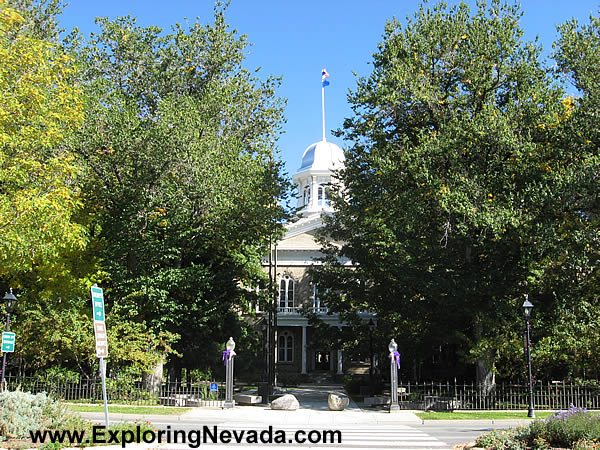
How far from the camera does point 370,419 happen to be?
19922 mm

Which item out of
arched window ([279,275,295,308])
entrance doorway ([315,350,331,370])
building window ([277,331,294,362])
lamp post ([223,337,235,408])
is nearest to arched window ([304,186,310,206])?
arched window ([279,275,295,308])

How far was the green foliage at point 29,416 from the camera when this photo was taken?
11174 mm

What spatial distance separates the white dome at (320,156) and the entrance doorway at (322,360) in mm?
22398

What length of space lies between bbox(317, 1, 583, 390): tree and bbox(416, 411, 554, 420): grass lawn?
100 inches

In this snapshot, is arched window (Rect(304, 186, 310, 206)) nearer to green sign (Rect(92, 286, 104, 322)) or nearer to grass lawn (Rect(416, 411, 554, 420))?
grass lawn (Rect(416, 411, 554, 420))

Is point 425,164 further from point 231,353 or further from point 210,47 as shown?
point 210,47

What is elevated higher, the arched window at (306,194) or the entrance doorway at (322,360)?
the arched window at (306,194)

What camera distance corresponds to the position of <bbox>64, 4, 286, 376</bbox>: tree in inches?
924

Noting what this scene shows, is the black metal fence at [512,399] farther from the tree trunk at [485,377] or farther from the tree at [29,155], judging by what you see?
the tree at [29,155]

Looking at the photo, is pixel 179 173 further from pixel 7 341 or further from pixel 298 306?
pixel 298 306

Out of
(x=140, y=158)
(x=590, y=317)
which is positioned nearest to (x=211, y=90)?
(x=140, y=158)

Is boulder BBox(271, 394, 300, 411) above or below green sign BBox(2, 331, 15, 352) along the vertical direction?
below

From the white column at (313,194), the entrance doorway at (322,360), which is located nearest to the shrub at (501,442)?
the entrance doorway at (322,360)

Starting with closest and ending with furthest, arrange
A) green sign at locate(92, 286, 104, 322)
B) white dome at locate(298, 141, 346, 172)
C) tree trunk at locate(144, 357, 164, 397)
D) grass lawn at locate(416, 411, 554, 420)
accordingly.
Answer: green sign at locate(92, 286, 104, 322)
grass lawn at locate(416, 411, 554, 420)
tree trunk at locate(144, 357, 164, 397)
white dome at locate(298, 141, 346, 172)
